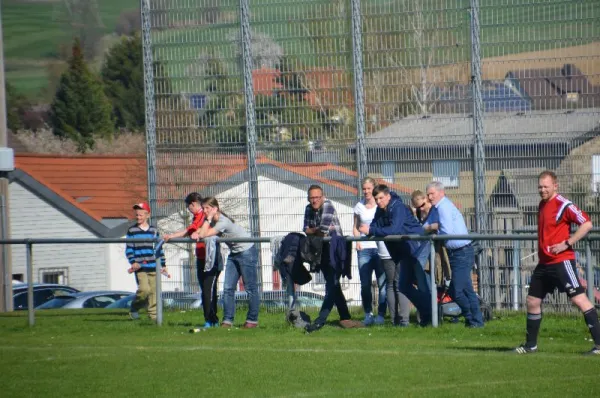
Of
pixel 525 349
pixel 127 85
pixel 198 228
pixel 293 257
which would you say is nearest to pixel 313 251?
pixel 293 257

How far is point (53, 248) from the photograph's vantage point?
118 feet

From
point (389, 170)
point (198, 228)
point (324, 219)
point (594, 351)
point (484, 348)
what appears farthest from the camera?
point (389, 170)

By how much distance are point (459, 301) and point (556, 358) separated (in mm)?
2974

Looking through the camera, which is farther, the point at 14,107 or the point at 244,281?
the point at 14,107

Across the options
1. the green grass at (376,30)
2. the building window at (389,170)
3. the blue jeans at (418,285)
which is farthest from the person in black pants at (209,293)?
the green grass at (376,30)

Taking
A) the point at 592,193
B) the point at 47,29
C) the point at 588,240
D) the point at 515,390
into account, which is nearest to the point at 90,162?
the point at 592,193

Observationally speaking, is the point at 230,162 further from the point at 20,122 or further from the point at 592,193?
the point at 20,122

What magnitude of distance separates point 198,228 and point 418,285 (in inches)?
127

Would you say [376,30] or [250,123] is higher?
[376,30]

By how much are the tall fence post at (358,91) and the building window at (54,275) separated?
64.7 feet

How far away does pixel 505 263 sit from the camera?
17.4 m

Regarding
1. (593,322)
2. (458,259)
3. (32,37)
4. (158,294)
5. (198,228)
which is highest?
(32,37)

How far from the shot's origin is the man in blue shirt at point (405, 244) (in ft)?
49.1

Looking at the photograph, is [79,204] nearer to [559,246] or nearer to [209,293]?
[209,293]
